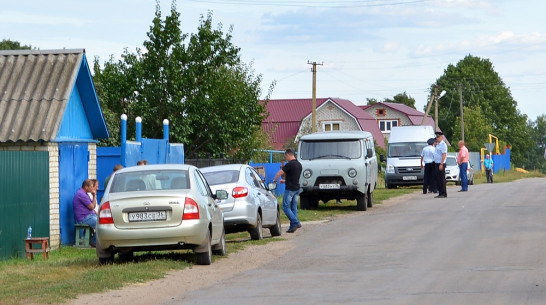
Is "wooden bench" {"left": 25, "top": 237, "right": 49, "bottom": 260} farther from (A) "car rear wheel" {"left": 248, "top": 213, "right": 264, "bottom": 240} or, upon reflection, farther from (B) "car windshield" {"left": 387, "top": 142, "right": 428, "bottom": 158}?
(B) "car windshield" {"left": 387, "top": 142, "right": 428, "bottom": 158}

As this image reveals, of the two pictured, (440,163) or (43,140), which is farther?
(440,163)

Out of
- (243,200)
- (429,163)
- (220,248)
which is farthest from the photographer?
(429,163)

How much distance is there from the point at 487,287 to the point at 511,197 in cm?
1996

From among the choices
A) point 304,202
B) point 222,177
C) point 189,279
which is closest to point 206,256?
point 189,279

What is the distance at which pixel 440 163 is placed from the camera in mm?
31672

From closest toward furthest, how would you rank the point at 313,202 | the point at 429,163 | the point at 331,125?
the point at 313,202 → the point at 429,163 → the point at 331,125

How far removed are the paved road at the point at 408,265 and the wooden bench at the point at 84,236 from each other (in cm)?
375

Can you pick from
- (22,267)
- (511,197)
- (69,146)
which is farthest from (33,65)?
(511,197)

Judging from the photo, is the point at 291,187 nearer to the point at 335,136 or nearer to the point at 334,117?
the point at 335,136

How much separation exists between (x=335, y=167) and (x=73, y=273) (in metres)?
13.8

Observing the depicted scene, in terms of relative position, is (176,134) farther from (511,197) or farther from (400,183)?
(400,183)

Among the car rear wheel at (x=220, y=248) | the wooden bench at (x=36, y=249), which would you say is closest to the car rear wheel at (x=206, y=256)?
the car rear wheel at (x=220, y=248)

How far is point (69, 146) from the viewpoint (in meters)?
20.0

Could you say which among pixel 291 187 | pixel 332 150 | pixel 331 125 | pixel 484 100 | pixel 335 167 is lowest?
pixel 291 187
